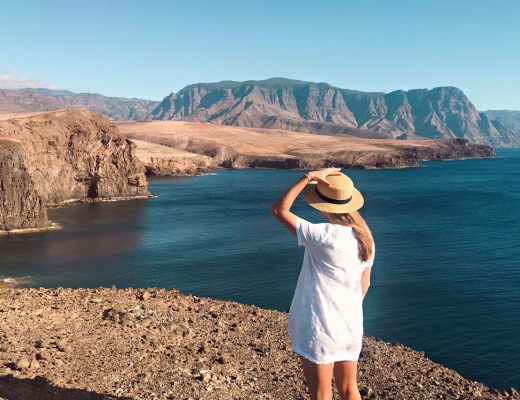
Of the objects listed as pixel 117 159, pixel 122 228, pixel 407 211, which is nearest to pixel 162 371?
pixel 122 228

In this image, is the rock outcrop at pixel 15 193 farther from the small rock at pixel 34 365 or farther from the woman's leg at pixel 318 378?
the woman's leg at pixel 318 378

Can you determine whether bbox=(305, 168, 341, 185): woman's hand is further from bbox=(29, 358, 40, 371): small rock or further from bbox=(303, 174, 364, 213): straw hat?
bbox=(29, 358, 40, 371): small rock

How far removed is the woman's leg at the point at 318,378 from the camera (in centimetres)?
606

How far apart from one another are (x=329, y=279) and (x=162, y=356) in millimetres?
9347

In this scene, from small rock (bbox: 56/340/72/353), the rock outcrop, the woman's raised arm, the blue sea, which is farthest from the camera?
the rock outcrop

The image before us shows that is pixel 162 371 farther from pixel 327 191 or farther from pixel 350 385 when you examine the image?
pixel 327 191

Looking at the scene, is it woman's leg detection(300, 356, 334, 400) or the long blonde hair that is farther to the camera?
woman's leg detection(300, 356, 334, 400)

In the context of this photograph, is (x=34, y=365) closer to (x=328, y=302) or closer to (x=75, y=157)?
(x=328, y=302)

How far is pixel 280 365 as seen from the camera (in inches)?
572

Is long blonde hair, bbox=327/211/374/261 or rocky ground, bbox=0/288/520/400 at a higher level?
long blonde hair, bbox=327/211/374/261

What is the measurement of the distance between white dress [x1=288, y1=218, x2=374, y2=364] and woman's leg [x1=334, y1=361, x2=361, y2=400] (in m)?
0.14

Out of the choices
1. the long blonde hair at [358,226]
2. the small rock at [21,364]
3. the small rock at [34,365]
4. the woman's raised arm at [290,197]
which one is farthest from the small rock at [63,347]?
the long blonde hair at [358,226]

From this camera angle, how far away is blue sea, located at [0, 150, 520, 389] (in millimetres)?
25866

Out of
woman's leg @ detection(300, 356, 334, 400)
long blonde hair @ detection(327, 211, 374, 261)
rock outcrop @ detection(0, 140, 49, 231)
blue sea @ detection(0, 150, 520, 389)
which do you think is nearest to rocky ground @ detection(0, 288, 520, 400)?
woman's leg @ detection(300, 356, 334, 400)
